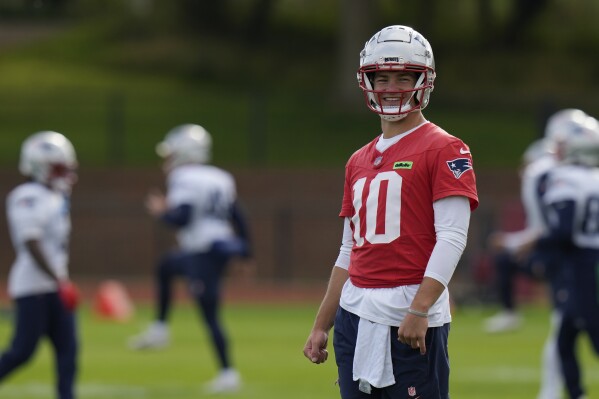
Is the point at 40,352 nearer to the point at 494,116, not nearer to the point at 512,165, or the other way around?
the point at 512,165

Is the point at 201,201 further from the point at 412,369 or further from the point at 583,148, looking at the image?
the point at 412,369

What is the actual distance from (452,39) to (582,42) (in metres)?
3.53

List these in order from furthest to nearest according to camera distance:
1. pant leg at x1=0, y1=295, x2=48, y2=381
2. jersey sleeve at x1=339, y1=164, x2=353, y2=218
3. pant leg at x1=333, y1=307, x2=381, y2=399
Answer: pant leg at x1=0, y1=295, x2=48, y2=381, jersey sleeve at x1=339, y1=164, x2=353, y2=218, pant leg at x1=333, y1=307, x2=381, y2=399

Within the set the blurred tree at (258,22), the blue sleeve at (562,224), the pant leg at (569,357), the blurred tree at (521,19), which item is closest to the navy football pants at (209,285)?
the pant leg at (569,357)

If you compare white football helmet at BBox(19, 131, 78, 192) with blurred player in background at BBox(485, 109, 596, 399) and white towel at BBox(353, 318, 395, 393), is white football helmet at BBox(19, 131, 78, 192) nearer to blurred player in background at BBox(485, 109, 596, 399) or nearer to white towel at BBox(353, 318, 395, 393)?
blurred player in background at BBox(485, 109, 596, 399)

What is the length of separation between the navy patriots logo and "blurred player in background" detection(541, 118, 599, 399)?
11.7 ft

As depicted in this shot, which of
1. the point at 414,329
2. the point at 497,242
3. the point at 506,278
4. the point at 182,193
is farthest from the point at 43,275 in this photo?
the point at 506,278

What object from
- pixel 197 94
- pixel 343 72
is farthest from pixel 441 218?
pixel 197 94

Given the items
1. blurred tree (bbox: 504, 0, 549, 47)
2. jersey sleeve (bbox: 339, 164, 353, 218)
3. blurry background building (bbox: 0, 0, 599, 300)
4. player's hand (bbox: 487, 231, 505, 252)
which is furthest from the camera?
blurred tree (bbox: 504, 0, 549, 47)

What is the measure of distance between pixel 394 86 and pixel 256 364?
28.1 ft

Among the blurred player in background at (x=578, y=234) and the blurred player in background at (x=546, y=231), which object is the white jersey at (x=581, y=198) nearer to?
the blurred player in background at (x=578, y=234)

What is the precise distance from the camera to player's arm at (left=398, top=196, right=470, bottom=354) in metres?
5.47

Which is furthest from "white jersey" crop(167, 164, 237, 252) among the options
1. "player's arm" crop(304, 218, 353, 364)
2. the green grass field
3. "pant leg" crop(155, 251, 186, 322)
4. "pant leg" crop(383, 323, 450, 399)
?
"pant leg" crop(383, 323, 450, 399)

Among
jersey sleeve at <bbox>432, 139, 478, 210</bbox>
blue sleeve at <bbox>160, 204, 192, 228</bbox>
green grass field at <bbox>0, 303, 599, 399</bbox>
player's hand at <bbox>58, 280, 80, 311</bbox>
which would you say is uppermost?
jersey sleeve at <bbox>432, 139, 478, 210</bbox>
